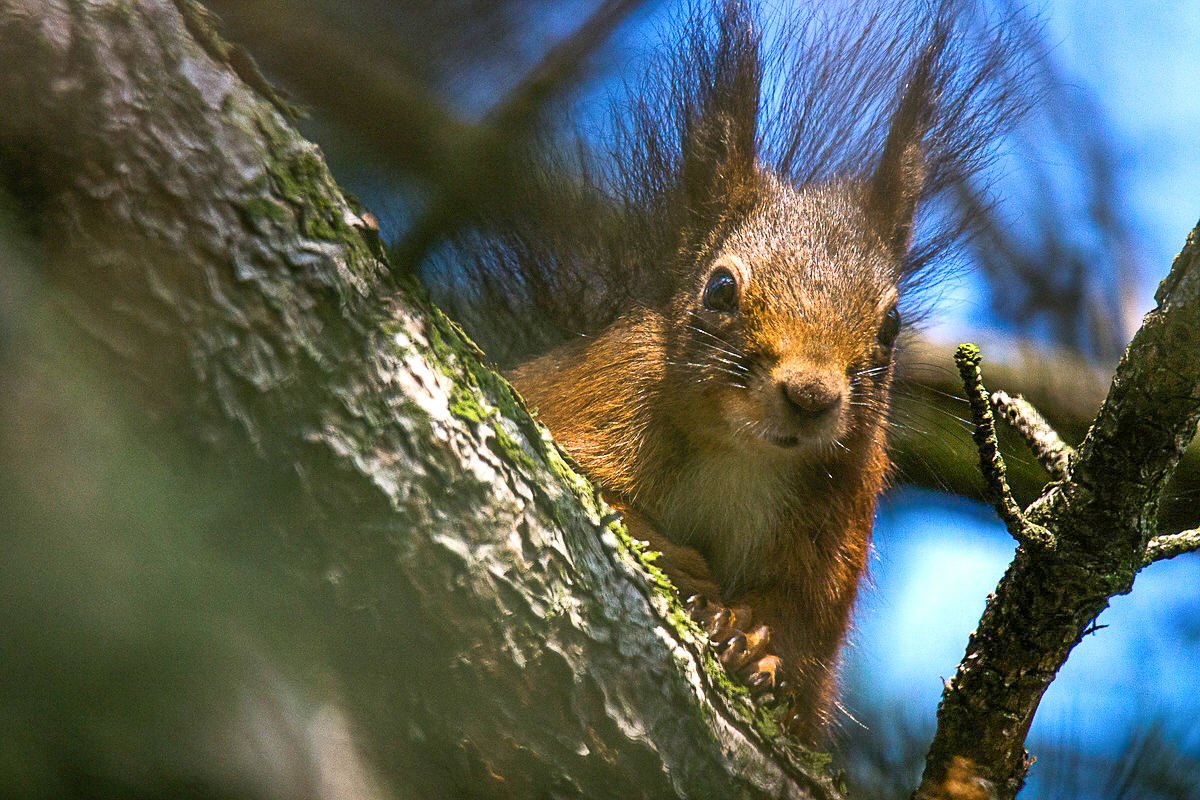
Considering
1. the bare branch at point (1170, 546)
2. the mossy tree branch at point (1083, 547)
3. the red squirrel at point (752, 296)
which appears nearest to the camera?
the mossy tree branch at point (1083, 547)

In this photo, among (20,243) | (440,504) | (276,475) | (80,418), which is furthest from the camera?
(440,504)

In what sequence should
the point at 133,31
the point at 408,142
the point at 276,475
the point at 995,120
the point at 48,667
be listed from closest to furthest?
1. the point at 48,667
2. the point at 133,31
3. the point at 276,475
4. the point at 408,142
5. the point at 995,120

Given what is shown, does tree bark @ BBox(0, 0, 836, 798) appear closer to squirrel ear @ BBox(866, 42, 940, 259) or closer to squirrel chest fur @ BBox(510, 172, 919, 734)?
squirrel chest fur @ BBox(510, 172, 919, 734)

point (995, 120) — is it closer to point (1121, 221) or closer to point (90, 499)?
point (1121, 221)

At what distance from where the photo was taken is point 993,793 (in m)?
2.41

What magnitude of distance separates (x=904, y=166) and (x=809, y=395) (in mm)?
1486

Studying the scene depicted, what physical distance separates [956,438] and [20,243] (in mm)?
3728

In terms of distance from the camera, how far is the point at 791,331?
9.52ft

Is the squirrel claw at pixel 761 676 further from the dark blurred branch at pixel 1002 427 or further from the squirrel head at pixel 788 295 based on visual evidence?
the dark blurred branch at pixel 1002 427

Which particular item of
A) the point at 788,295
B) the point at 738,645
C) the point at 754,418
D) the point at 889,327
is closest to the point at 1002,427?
the point at 889,327

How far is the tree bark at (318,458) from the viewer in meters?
1.20

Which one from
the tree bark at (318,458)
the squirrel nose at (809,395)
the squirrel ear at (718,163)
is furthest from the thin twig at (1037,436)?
the squirrel ear at (718,163)

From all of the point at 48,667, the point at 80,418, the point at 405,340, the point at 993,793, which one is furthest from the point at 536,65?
the point at 993,793

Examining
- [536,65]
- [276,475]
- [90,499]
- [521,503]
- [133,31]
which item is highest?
[536,65]
